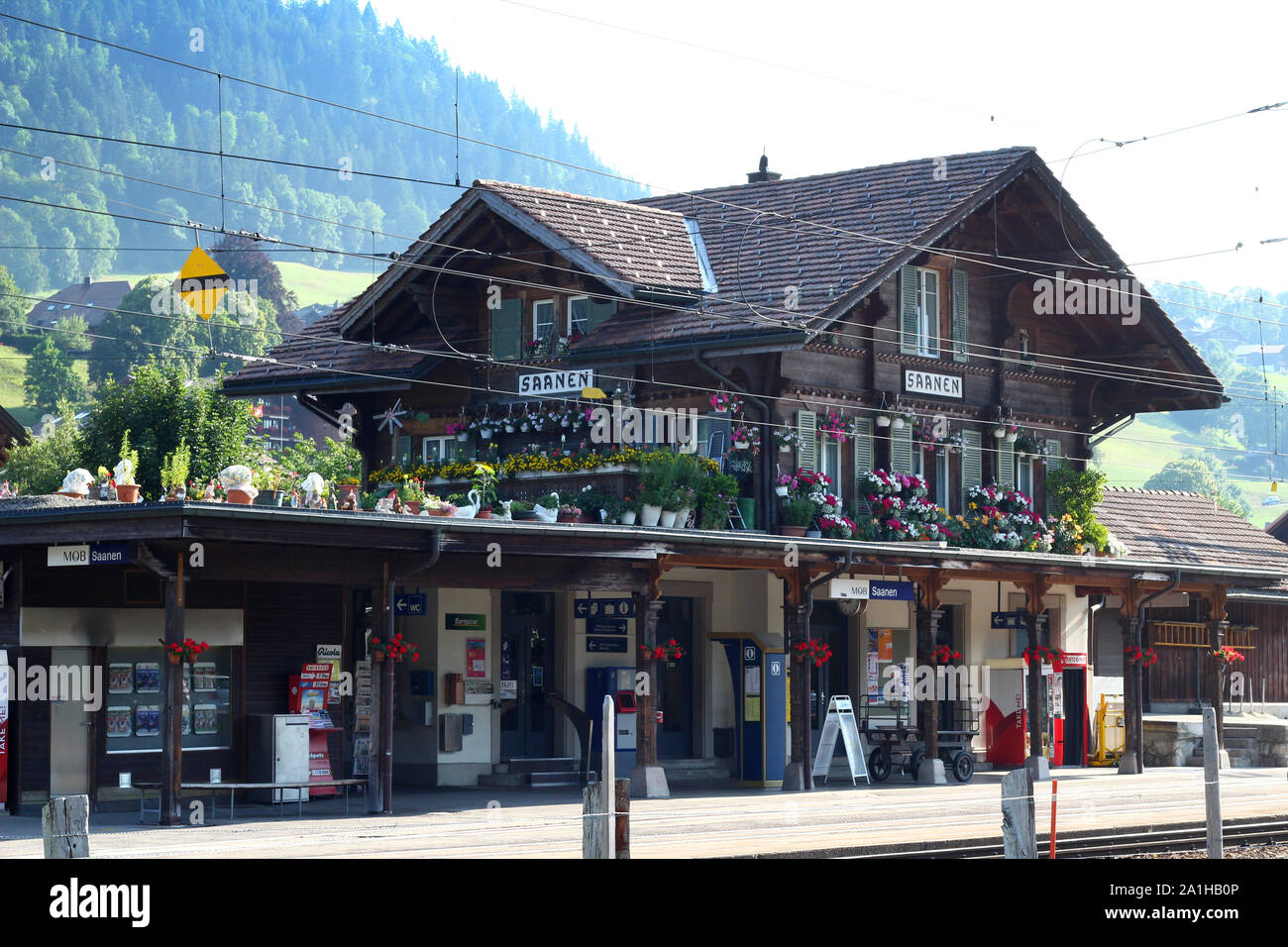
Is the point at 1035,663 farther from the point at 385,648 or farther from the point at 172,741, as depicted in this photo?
the point at 172,741

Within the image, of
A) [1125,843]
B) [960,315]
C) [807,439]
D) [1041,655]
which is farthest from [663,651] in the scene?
[960,315]

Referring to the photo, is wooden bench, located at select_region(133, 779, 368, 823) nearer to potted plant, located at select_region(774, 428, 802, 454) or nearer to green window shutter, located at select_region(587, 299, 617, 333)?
potted plant, located at select_region(774, 428, 802, 454)

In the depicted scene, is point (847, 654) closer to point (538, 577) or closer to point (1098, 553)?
point (1098, 553)

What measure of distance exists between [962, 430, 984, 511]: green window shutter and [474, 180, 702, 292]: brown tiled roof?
5.27 metres

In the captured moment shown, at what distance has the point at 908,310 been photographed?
2773 cm

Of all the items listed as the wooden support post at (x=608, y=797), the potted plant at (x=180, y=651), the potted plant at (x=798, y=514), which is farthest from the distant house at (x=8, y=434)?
the wooden support post at (x=608, y=797)

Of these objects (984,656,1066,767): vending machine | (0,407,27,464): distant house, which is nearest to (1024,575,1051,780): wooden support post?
(984,656,1066,767): vending machine

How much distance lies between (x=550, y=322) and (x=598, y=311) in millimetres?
971

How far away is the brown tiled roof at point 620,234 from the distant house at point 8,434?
25.9 metres

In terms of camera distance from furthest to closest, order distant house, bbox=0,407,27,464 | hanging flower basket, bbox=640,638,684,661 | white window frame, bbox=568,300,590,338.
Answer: distant house, bbox=0,407,27,464, white window frame, bbox=568,300,590,338, hanging flower basket, bbox=640,638,684,661

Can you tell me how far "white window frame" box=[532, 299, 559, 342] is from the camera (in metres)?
27.1

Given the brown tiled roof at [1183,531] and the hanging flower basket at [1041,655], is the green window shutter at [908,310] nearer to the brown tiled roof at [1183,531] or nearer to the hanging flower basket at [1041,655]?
the hanging flower basket at [1041,655]

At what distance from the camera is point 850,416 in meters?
26.7
